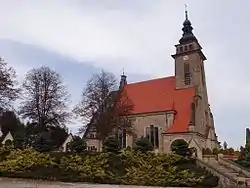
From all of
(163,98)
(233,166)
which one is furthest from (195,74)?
(233,166)

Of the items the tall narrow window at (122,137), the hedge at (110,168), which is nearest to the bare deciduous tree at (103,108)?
the tall narrow window at (122,137)

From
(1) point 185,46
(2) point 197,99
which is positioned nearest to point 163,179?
(2) point 197,99

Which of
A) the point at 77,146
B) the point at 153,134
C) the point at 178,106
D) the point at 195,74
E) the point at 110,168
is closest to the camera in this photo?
the point at 110,168

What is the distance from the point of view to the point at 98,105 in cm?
4191

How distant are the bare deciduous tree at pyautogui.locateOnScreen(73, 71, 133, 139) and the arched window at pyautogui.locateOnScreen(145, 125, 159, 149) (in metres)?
2.98

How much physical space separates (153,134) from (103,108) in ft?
25.3

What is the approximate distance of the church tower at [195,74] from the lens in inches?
1794

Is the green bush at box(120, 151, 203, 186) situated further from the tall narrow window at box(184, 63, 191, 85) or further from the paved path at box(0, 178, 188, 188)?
the tall narrow window at box(184, 63, 191, 85)

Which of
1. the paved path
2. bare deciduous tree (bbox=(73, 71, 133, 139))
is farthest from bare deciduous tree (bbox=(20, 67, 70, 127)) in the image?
the paved path

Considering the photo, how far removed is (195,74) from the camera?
4747cm

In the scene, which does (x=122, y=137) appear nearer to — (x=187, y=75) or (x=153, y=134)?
(x=153, y=134)

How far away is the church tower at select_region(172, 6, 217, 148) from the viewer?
45.6 m

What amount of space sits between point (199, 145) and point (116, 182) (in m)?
18.7

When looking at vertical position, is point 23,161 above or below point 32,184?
above
